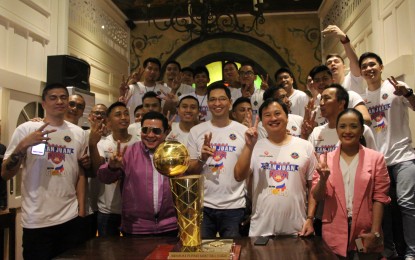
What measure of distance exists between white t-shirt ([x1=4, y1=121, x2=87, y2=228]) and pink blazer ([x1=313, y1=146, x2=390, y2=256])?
1.52 metres

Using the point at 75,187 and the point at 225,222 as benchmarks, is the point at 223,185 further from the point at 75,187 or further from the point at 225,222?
the point at 75,187

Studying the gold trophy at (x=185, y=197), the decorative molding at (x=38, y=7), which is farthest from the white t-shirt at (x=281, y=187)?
the decorative molding at (x=38, y=7)

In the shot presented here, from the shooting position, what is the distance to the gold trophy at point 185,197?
1.62m

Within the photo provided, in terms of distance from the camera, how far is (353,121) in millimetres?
2316

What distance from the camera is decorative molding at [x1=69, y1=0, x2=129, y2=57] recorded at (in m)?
5.32

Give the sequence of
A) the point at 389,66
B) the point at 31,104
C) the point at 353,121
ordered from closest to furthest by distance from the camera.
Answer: the point at 353,121 < the point at 389,66 < the point at 31,104

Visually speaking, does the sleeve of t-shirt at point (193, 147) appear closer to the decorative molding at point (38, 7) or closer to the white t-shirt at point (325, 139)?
the white t-shirt at point (325, 139)

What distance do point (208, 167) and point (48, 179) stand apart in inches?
39.8

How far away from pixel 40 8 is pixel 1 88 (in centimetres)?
124

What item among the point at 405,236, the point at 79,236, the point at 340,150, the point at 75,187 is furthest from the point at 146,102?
the point at 405,236

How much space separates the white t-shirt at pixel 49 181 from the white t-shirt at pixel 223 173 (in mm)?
812

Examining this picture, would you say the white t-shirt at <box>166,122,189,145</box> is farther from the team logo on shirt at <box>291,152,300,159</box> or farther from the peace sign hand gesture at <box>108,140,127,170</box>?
the team logo on shirt at <box>291,152,300,159</box>

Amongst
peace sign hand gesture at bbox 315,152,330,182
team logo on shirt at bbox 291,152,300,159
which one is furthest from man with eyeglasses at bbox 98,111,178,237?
peace sign hand gesture at bbox 315,152,330,182

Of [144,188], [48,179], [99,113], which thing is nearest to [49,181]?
[48,179]
